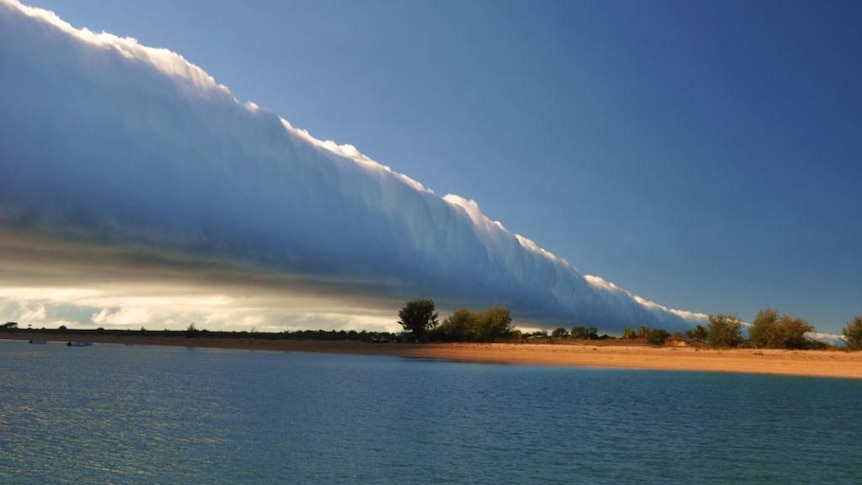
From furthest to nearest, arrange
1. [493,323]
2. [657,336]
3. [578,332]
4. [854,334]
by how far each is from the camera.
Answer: [578,332] → [493,323] → [657,336] → [854,334]

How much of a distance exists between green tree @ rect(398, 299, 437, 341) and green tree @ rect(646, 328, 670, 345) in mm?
66233

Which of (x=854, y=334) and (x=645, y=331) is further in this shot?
(x=645, y=331)

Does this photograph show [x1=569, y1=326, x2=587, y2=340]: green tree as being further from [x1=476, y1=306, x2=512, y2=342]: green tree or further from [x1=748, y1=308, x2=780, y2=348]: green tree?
[x1=748, y1=308, x2=780, y2=348]: green tree

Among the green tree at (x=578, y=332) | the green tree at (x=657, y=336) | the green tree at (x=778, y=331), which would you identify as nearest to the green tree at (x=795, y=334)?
the green tree at (x=778, y=331)

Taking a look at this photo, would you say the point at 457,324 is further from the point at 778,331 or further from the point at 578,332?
the point at 778,331

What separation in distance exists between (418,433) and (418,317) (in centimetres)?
14804

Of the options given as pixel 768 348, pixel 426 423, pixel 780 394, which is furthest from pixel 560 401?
pixel 768 348

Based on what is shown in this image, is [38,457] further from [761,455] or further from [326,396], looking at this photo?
[761,455]

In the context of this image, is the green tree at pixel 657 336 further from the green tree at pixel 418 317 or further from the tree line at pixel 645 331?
the green tree at pixel 418 317

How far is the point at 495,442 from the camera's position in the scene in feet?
109

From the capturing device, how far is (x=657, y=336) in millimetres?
142625

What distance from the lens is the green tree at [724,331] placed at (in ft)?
411

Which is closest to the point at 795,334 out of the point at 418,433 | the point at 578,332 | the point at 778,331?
the point at 778,331

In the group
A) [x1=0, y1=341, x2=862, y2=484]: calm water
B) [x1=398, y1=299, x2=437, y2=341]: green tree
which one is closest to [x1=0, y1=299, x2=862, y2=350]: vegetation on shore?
[x1=398, y1=299, x2=437, y2=341]: green tree
